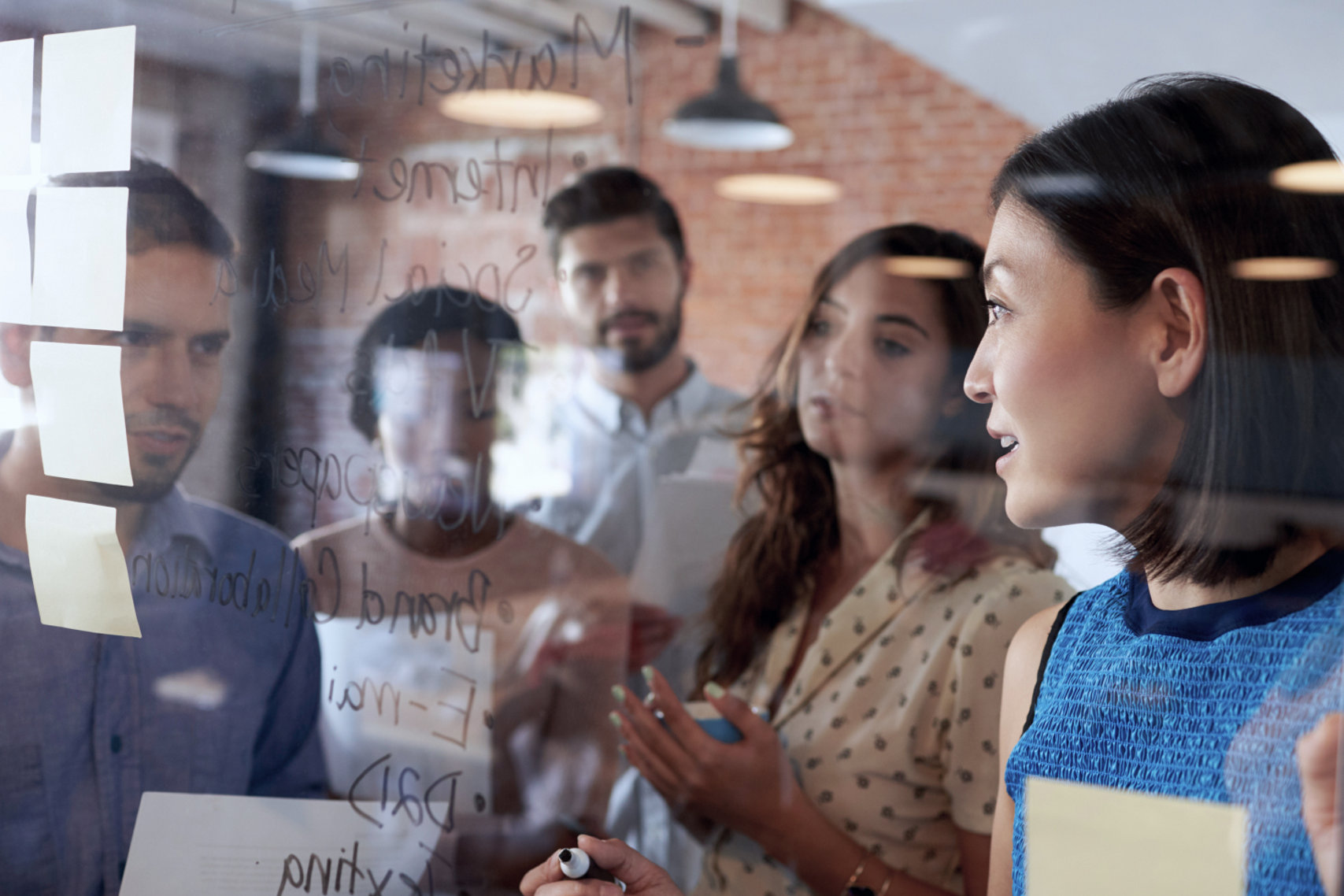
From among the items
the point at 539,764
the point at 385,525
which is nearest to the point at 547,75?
the point at 385,525

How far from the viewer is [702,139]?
143 cm

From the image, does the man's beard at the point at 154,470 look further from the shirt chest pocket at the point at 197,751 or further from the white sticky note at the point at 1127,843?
the white sticky note at the point at 1127,843

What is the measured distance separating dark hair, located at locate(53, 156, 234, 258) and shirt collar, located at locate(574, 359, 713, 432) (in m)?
0.51

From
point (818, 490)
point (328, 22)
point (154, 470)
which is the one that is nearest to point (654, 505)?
point (818, 490)

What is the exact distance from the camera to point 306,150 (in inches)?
44.5

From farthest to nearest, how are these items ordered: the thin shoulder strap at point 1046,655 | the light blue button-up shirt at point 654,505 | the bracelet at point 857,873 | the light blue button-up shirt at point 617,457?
the light blue button-up shirt at point 617,457
the light blue button-up shirt at point 654,505
the bracelet at point 857,873
the thin shoulder strap at point 1046,655

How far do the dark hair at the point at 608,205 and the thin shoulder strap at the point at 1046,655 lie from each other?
78 cm

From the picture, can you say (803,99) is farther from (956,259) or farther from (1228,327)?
(1228,327)

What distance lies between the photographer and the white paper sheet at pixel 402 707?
1133 millimetres

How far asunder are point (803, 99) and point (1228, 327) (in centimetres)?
80

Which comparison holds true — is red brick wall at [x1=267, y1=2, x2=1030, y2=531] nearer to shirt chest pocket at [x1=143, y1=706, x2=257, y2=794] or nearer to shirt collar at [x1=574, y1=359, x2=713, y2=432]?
shirt collar at [x1=574, y1=359, x2=713, y2=432]

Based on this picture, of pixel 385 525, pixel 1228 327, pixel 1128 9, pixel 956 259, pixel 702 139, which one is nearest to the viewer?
pixel 1228 327

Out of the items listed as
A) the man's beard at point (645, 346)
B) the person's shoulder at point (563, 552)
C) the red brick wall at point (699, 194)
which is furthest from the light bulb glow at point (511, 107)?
the person's shoulder at point (563, 552)

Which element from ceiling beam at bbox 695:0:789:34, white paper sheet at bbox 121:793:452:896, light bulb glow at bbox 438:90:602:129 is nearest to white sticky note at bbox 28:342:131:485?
white paper sheet at bbox 121:793:452:896
